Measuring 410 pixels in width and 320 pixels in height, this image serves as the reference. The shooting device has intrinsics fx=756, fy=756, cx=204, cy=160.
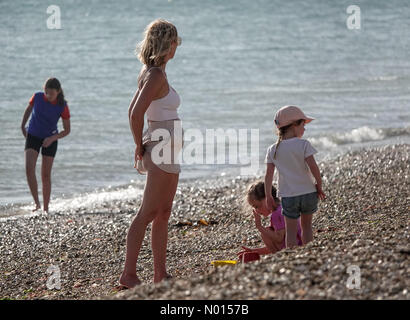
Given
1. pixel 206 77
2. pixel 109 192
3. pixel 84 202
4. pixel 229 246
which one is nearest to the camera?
pixel 229 246

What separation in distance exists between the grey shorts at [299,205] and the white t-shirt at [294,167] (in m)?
0.03

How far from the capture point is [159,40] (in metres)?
5.42

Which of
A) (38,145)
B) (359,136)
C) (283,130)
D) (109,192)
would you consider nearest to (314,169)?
(283,130)

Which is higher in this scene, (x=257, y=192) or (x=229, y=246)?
(x=257, y=192)

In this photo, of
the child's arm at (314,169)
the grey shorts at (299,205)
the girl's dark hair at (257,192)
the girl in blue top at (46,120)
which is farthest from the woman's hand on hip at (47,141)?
the child's arm at (314,169)

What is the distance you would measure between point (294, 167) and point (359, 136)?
32.5 feet

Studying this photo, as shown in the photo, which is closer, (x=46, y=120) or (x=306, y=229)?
(x=306, y=229)

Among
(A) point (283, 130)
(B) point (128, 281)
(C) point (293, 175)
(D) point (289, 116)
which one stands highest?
(D) point (289, 116)

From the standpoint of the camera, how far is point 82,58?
3103 centimetres

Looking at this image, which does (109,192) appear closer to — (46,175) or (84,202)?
(84,202)

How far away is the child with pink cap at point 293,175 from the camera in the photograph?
18.7 feet

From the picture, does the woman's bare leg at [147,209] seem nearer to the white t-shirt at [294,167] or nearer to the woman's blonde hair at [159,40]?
the woman's blonde hair at [159,40]

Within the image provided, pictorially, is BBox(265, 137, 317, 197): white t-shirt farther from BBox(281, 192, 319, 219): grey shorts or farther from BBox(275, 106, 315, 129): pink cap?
BBox(275, 106, 315, 129): pink cap

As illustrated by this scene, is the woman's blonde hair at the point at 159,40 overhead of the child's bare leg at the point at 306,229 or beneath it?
overhead
